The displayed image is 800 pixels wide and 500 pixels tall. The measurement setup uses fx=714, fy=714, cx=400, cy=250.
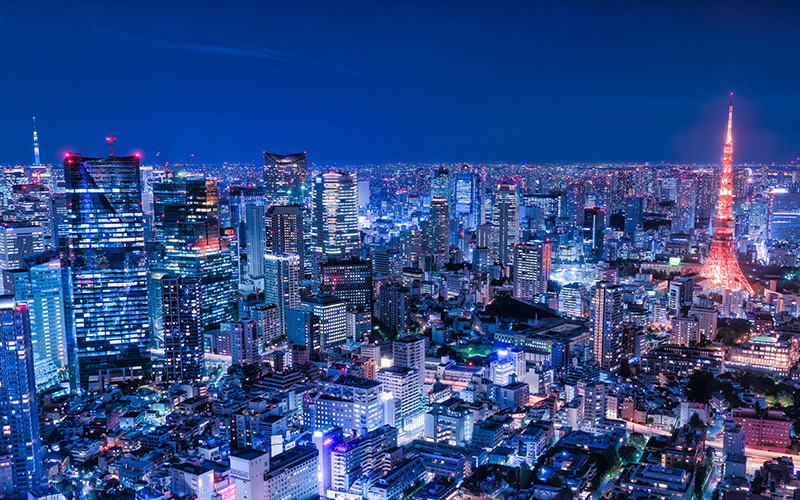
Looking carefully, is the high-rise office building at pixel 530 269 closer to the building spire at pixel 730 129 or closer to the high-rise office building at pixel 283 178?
the building spire at pixel 730 129

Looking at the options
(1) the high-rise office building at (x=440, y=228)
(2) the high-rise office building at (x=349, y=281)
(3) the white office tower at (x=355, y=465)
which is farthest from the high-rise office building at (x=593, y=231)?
(3) the white office tower at (x=355, y=465)

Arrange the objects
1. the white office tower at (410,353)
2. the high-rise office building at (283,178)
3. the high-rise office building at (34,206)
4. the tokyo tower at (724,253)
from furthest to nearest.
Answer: the high-rise office building at (283,178) < the high-rise office building at (34,206) < the tokyo tower at (724,253) < the white office tower at (410,353)

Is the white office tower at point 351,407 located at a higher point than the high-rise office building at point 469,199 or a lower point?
lower

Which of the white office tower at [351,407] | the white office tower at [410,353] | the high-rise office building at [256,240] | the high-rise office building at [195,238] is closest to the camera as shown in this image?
the white office tower at [351,407]

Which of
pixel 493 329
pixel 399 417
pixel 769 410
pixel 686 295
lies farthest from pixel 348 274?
pixel 769 410

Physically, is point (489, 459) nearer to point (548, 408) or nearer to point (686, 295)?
point (548, 408)

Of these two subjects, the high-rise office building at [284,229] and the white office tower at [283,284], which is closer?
the white office tower at [283,284]
